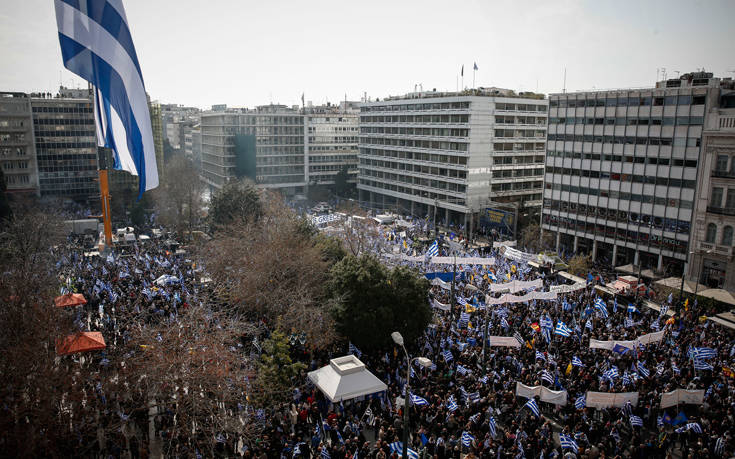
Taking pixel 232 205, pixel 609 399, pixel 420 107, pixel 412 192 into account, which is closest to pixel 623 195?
pixel 420 107

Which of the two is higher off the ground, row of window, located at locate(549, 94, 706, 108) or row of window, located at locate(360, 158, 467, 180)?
row of window, located at locate(549, 94, 706, 108)

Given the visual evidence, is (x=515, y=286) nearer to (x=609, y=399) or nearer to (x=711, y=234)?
(x=609, y=399)

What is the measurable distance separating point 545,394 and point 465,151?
46.1 meters

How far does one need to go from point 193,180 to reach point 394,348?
5127cm

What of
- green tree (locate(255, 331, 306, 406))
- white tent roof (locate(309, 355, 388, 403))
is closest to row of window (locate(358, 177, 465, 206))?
white tent roof (locate(309, 355, 388, 403))

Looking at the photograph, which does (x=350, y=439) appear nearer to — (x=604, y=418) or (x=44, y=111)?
(x=604, y=418)

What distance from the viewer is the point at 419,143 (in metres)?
70.9

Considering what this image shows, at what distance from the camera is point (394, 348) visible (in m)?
25.2

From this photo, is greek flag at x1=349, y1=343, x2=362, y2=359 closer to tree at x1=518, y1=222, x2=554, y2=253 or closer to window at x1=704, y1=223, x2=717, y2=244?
window at x1=704, y1=223, x2=717, y2=244

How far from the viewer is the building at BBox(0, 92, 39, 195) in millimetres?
69312

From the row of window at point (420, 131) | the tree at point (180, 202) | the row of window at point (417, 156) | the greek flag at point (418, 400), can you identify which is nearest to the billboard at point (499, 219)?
the row of window at point (417, 156)

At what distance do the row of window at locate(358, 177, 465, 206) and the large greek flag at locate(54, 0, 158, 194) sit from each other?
53648 mm

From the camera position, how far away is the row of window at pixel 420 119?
207 feet

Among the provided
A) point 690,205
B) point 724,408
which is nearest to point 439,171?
point 690,205
